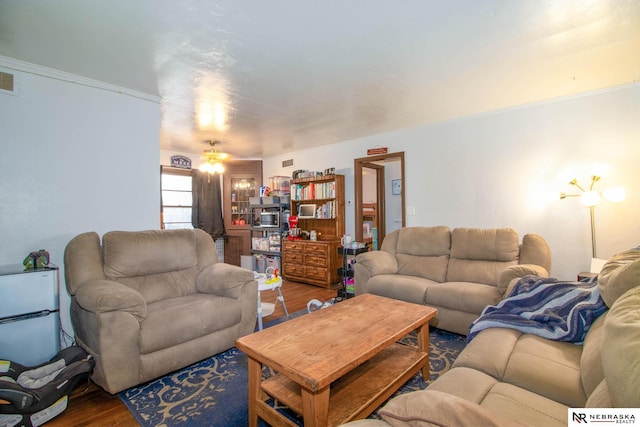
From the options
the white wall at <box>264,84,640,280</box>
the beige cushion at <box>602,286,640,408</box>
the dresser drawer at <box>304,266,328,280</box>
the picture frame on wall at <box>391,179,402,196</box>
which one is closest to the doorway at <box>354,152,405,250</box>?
the picture frame on wall at <box>391,179,402,196</box>

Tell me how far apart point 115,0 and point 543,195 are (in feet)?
13.9

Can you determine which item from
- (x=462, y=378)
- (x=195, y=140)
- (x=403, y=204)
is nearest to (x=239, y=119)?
(x=195, y=140)

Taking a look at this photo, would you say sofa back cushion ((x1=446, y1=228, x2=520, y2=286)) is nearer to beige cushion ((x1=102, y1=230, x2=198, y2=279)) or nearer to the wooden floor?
beige cushion ((x1=102, y1=230, x2=198, y2=279))

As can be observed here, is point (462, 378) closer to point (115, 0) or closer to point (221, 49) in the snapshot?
point (221, 49)

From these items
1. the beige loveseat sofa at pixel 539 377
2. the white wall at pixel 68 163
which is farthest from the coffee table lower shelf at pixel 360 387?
the white wall at pixel 68 163

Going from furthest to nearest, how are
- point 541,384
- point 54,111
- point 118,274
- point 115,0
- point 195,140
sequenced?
point 195,140 < point 54,111 < point 118,274 < point 115,0 < point 541,384

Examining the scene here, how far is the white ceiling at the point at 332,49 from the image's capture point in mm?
1839

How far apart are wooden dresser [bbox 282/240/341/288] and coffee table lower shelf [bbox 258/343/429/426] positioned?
2.73 m

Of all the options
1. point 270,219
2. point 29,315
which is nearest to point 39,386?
point 29,315

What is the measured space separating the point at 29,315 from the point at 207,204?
13.6ft

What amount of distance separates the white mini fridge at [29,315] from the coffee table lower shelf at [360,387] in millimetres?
1707

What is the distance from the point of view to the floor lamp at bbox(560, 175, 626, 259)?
275cm

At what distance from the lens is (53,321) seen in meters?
2.16

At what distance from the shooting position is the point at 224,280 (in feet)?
8.52
